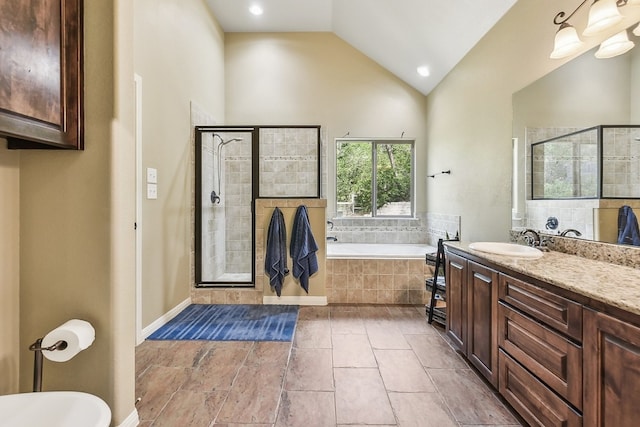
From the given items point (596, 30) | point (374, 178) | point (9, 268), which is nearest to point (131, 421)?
point (9, 268)

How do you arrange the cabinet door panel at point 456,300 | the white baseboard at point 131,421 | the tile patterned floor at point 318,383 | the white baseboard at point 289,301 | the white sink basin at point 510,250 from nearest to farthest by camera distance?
1. the white baseboard at point 131,421
2. the tile patterned floor at point 318,383
3. the white sink basin at point 510,250
4. the cabinet door panel at point 456,300
5. the white baseboard at point 289,301

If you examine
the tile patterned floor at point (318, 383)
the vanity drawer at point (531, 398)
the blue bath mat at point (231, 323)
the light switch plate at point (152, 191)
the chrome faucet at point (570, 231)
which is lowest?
the tile patterned floor at point (318, 383)

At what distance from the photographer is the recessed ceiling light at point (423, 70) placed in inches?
148

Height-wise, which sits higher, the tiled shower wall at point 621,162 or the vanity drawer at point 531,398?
the tiled shower wall at point 621,162

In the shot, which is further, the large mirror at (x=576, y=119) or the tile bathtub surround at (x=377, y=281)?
the tile bathtub surround at (x=377, y=281)

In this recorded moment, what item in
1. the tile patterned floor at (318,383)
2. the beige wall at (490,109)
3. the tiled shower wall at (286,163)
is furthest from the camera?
the tiled shower wall at (286,163)

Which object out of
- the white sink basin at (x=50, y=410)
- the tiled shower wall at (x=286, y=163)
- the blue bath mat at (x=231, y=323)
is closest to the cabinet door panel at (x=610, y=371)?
the white sink basin at (x=50, y=410)

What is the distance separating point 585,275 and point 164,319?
3123 millimetres

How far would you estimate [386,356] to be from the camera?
2.17m

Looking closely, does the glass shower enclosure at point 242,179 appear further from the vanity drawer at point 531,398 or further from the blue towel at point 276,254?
the vanity drawer at point 531,398

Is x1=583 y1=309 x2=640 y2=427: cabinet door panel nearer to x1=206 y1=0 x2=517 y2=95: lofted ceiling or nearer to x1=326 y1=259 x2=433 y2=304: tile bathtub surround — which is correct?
x1=326 y1=259 x2=433 y2=304: tile bathtub surround

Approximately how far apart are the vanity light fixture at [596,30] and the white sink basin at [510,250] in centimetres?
125

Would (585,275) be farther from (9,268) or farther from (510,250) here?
(9,268)

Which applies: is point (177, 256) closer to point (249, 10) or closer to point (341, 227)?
point (341, 227)
